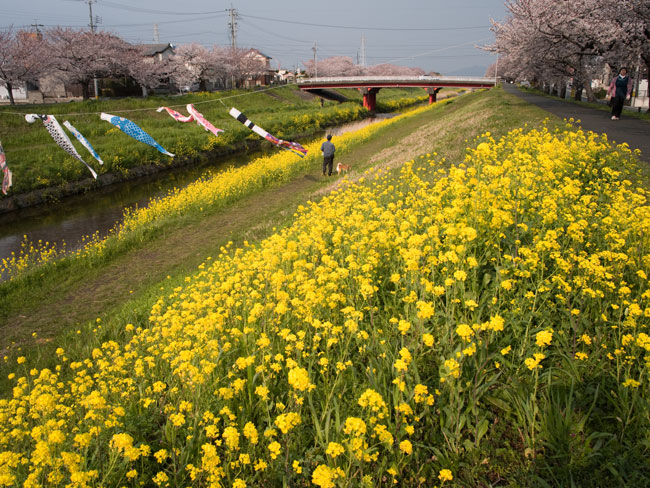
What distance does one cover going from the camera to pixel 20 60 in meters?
37.6

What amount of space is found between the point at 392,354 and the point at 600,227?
314 centimetres

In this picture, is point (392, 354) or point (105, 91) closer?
point (392, 354)

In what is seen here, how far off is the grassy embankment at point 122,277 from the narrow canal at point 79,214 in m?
3.81

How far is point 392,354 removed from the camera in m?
3.50

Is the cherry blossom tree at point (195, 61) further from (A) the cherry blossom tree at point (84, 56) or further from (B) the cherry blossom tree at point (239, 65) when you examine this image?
(A) the cherry blossom tree at point (84, 56)

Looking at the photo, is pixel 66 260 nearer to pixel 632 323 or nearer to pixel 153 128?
pixel 632 323

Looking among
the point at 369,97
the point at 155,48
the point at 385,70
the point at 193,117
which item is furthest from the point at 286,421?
the point at 385,70

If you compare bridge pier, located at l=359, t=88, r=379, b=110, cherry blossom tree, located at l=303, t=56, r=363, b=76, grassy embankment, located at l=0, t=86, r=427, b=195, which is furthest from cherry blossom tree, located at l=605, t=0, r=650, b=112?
cherry blossom tree, located at l=303, t=56, r=363, b=76

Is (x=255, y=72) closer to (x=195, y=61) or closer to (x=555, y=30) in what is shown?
(x=195, y=61)

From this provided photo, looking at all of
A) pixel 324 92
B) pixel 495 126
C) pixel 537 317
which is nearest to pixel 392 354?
pixel 537 317

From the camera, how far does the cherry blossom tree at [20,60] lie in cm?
3658

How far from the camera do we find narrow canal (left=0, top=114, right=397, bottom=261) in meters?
14.9

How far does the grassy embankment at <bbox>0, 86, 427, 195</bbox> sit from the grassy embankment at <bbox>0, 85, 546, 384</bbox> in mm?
5526

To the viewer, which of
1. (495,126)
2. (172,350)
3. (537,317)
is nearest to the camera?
(537,317)
